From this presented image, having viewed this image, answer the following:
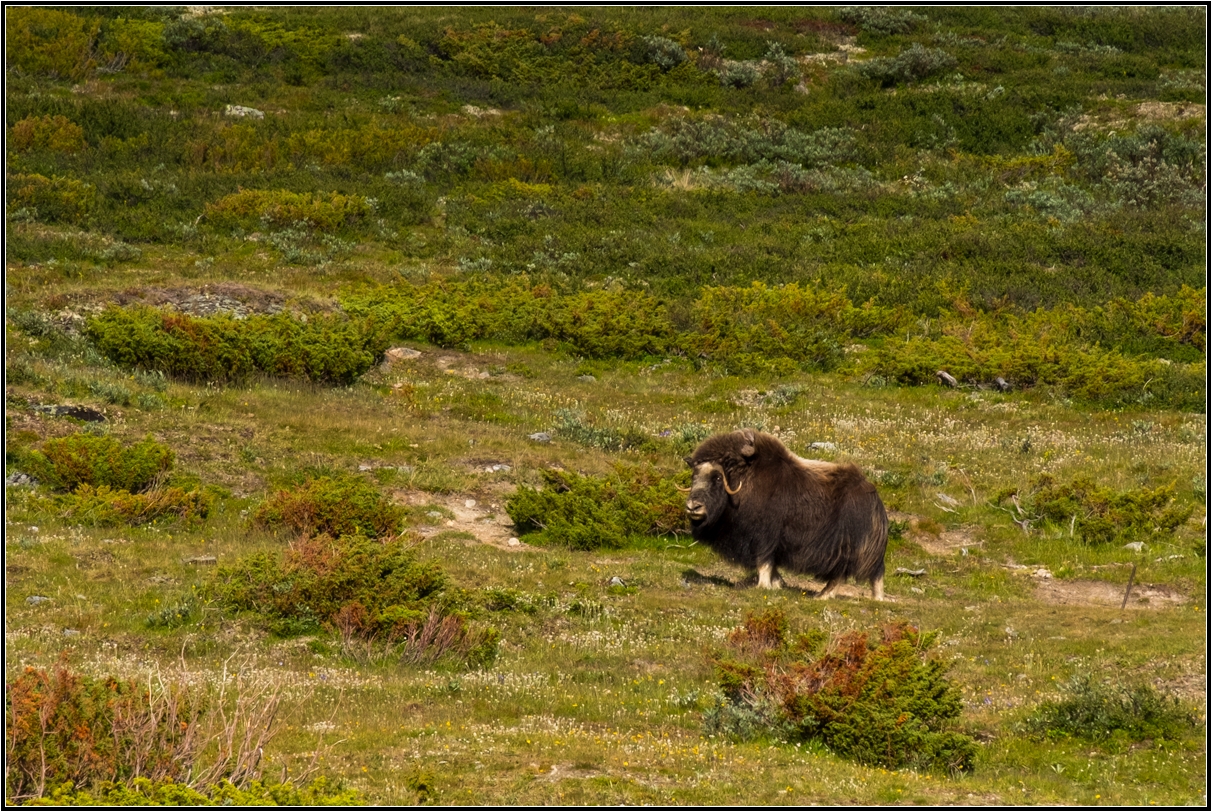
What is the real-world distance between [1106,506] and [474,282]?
53.1 ft

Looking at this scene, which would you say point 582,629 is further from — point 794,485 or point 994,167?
point 994,167

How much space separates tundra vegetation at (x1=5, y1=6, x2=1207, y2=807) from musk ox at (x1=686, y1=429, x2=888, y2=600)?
1.57 feet

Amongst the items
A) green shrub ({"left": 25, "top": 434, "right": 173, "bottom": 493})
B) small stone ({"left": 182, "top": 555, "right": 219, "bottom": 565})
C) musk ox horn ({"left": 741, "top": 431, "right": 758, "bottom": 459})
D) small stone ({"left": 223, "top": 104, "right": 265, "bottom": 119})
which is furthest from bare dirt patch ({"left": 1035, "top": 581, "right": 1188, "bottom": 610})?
small stone ({"left": 223, "top": 104, "right": 265, "bottom": 119})

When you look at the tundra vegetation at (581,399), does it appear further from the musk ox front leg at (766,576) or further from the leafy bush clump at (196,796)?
the musk ox front leg at (766,576)

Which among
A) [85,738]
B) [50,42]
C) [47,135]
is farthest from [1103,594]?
[50,42]

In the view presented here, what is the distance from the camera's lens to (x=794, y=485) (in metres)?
16.2

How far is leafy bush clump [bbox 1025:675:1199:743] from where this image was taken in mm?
10602

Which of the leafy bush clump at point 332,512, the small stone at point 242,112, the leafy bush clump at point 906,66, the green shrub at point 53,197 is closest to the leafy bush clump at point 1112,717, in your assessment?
the leafy bush clump at point 332,512

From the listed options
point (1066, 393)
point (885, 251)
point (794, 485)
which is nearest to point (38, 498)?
point (794, 485)

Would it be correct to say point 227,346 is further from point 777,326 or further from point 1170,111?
point 1170,111

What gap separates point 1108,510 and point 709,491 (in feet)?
19.8

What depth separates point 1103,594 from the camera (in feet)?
54.5

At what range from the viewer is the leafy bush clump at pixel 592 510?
57.8ft

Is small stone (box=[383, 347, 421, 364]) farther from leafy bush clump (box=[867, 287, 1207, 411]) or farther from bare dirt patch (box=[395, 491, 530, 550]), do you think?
leafy bush clump (box=[867, 287, 1207, 411])
